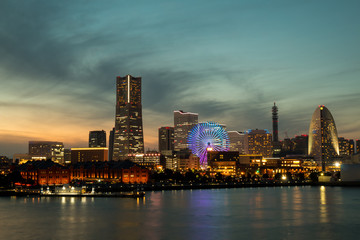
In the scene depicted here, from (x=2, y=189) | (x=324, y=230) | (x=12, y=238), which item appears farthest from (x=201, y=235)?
(x=2, y=189)

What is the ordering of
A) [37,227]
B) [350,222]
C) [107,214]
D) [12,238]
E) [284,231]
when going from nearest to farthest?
[12,238] < [284,231] < [37,227] < [350,222] < [107,214]

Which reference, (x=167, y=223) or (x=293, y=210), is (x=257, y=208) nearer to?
(x=293, y=210)

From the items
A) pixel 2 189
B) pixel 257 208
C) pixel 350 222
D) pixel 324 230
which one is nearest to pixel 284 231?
pixel 324 230

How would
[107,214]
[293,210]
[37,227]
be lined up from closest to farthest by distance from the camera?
[37,227] < [107,214] < [293,210]

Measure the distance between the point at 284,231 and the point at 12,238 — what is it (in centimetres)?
3726

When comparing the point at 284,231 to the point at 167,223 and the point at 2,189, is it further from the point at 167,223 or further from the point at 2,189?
the point at 2,189

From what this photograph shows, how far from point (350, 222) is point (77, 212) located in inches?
1998

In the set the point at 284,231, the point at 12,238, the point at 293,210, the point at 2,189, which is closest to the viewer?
the point at 12,238

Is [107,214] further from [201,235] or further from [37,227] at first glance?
[201,235]

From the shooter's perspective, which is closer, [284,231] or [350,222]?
[284,231]

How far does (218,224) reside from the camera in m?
72.0

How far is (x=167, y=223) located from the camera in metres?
72.7

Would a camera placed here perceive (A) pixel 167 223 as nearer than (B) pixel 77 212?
Yes

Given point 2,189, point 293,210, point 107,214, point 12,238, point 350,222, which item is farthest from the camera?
point 2,189
